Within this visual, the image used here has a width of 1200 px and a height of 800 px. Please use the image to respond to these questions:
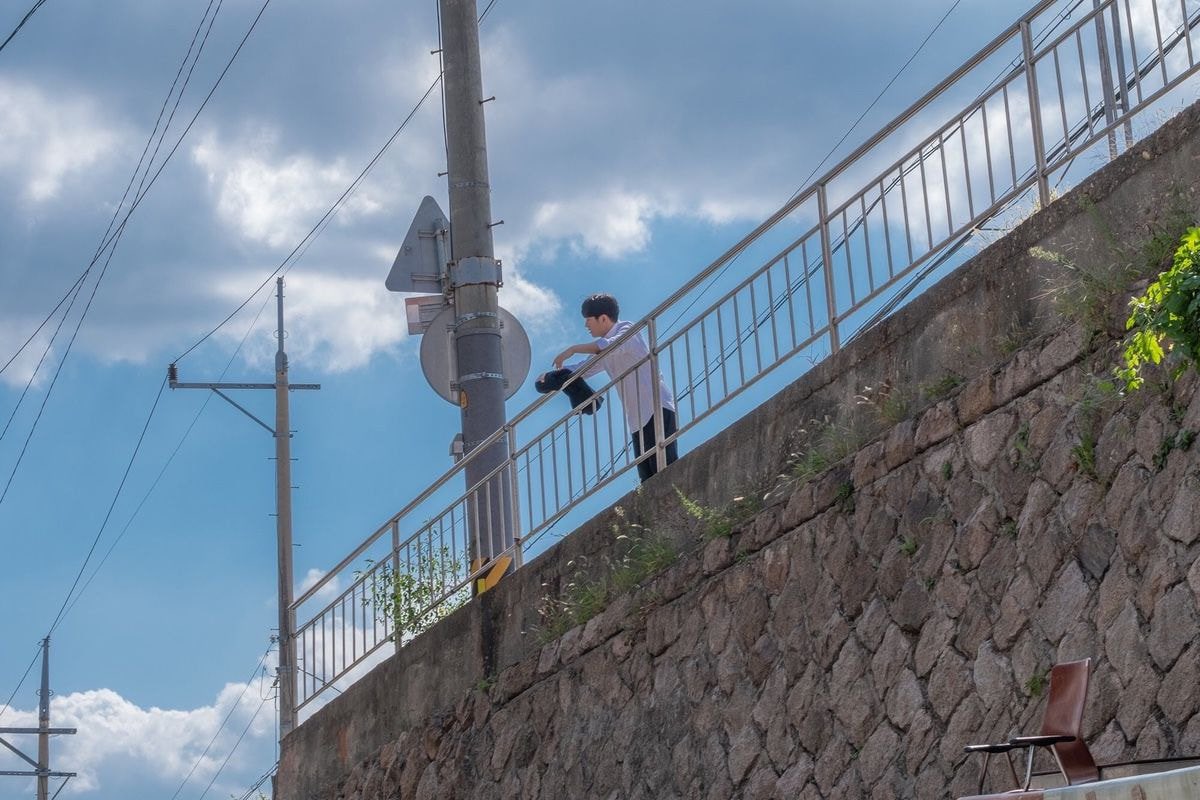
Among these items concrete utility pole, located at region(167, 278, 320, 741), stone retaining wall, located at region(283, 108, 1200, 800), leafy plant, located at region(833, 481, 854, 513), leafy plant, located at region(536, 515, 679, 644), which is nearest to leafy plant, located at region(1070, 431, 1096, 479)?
stone retaining wall, located at region(283, 108, 1200, 800)

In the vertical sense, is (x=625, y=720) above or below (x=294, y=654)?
below

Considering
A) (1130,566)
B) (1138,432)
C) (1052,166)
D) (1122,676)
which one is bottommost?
(1122,676)

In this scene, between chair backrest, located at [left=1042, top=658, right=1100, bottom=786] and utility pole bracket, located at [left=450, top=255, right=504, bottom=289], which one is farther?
utility pole bracket, located at [left=450, top=255, right=504, bottom=289]

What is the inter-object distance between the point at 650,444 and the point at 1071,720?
5.08 m

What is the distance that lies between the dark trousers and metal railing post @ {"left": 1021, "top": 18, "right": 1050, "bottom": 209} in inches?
125

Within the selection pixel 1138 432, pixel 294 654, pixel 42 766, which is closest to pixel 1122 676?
pixel 1138 432

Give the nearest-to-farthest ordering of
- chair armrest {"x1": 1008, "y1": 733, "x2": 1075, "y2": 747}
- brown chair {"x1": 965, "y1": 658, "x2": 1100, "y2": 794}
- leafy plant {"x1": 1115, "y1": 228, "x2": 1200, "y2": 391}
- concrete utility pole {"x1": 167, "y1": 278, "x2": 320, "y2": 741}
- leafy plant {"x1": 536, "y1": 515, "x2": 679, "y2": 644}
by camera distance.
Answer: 1. leafy plant {"x1": 1115, "y1": 228, "x2": 1200, "y2": 391}
2. chair armrest {"x1": 1008, "y1": 733, "x2": 1075, "y2": 747}
3. brown chair {"x1": 965, "y1": 658, "x2": 1100, "y2": 794}
4. leafy plant {"x1": 536, "y1": 515, "x2": 679, "y2": 644}
5. concrete utility pole {"x1": 167, "y1": 278, "x2": 320, "y2": 741}

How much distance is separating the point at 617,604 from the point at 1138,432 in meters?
3.90

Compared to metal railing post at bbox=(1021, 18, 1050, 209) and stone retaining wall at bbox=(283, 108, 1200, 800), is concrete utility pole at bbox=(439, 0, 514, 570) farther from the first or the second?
metal railing post at bbox=(1021, 18, 1050, 209)

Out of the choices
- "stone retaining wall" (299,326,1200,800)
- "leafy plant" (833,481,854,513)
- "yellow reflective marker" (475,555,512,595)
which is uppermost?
"yellow reflective marker" (475,555,512,595)

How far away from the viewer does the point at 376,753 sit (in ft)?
41.7

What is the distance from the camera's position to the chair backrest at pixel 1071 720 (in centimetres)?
595

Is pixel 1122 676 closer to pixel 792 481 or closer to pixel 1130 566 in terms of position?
pixel 1130 566

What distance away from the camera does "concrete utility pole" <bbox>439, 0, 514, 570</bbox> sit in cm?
1199
